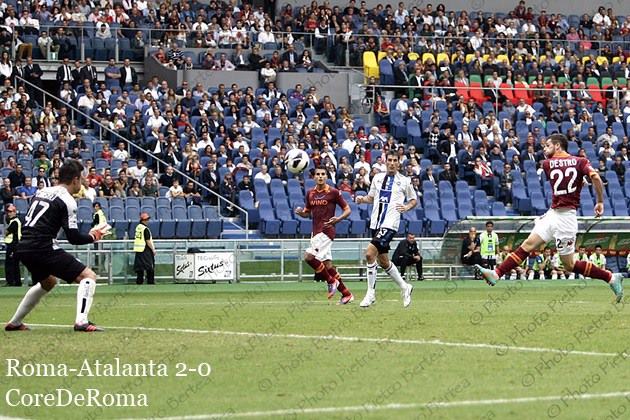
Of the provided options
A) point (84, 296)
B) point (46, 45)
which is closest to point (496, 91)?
point (46, 45)

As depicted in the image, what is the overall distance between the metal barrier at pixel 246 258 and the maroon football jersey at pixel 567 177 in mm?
17410

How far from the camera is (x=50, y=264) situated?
16125mm

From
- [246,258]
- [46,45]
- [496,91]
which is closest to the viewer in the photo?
[246,258]

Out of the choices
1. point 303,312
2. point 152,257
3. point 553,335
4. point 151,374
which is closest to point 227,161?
point 152,257

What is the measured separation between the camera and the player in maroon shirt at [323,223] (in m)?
23.4

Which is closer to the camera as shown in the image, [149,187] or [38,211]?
[38,211]

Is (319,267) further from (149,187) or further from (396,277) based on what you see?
(149,187)

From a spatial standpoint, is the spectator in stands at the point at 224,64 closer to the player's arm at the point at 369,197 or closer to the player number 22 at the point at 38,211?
the player's arm at the point at 369,197

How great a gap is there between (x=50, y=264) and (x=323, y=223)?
28.3 feet

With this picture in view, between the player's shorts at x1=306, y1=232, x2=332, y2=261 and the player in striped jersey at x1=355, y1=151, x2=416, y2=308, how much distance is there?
1.81 metres

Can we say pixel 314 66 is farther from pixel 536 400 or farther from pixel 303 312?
pixel 536 400

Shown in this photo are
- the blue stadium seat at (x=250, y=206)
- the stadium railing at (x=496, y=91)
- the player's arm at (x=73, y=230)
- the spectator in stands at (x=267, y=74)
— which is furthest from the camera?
the stadium railing at (x=496, y=91)

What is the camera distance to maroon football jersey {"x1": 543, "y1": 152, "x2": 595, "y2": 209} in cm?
1898

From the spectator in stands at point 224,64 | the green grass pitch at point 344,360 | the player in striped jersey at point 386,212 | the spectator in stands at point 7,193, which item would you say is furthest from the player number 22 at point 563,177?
the spectator in stands at point 224,64
